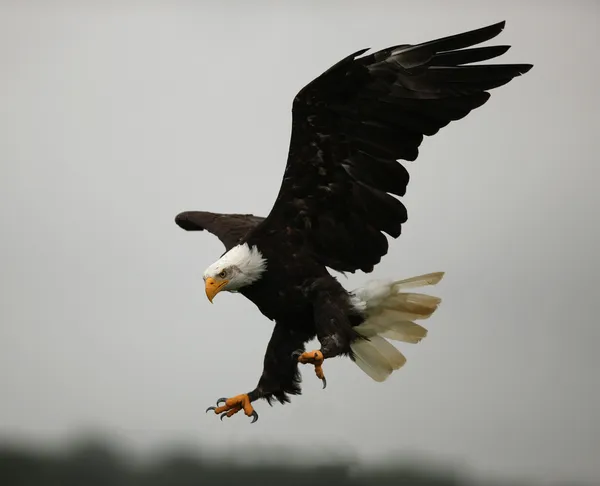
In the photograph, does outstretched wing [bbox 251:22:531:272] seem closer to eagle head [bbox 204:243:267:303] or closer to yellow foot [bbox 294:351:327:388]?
eagle head [bbox 204:243:267:303]

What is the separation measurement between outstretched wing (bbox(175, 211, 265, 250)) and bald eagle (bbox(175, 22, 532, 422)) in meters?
0.27

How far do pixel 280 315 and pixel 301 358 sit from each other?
466 mm

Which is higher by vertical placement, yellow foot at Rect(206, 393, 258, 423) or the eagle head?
the eagle head

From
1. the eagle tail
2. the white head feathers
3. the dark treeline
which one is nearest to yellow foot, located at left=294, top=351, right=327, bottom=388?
the white head feathers

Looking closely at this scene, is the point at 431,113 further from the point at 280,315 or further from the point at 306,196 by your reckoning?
the point at 280,315

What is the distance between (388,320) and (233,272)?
0.99 m

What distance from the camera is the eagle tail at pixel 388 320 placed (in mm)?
6027

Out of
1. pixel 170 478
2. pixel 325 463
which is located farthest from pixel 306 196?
pixel 170 478

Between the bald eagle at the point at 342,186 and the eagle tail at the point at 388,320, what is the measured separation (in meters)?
0.09

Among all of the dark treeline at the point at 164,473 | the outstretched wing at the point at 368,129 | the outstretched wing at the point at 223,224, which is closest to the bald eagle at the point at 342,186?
the outstretched wing at the point at 368,129

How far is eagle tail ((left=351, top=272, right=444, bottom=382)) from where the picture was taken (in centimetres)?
603

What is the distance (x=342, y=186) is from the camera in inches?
217

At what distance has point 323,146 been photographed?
5422 mm

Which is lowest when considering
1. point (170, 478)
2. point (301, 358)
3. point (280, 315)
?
point (301, 358)
